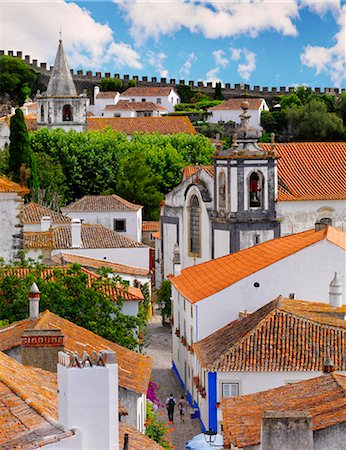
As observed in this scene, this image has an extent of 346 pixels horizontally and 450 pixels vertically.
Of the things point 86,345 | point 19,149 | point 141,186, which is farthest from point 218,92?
point 86,345

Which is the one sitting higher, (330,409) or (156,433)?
(330,409)

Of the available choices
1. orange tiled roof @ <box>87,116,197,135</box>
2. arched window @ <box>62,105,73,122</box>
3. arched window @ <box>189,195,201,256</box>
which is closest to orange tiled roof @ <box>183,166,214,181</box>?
arched window @ <box>189,195,201,256</box>

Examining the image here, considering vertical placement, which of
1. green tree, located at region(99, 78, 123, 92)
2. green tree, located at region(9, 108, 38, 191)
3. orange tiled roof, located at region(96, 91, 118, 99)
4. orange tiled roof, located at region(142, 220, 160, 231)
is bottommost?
orange tiled roof, located at region(142, 220, 160, 231)

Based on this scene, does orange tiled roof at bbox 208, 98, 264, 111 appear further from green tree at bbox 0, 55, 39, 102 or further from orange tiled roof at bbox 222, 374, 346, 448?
orange tiled roof at bbox 222, 374, 346, 448

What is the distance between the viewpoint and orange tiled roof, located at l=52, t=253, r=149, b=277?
41.3 m

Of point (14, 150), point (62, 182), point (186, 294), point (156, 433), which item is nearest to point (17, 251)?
point (186, 294)

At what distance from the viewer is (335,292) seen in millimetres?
32906

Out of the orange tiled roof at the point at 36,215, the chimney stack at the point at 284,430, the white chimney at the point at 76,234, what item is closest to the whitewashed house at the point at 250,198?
the orange tiled roof at the point at 36,215

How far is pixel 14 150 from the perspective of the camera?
63.7 m

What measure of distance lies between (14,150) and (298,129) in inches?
1478

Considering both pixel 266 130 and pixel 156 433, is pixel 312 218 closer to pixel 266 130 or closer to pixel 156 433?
pixel 156 433

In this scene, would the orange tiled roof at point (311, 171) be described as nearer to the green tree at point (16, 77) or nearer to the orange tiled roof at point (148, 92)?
the orange tiled roof at point (148, 92)

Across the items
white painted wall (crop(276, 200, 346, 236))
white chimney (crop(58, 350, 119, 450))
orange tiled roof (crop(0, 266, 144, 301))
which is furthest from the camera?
white painted wall (crop(276, 200, 346, 236))

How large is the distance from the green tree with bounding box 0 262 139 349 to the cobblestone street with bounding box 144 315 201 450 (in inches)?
99.9
